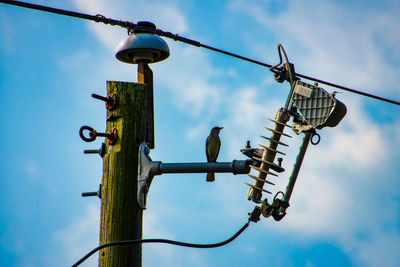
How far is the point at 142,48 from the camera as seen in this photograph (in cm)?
606

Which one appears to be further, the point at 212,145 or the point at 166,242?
the point at 212,145

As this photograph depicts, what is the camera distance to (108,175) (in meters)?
5.46

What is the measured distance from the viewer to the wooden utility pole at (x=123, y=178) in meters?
5.29

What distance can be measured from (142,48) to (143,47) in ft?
0.09

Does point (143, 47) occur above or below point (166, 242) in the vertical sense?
above

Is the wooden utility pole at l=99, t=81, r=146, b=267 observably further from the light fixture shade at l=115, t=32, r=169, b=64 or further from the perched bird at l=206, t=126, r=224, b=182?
the perched bird at l=206, t=126, r=224, b=182

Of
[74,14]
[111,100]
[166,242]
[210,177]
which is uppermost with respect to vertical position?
[210,177]

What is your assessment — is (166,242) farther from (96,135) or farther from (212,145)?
(212,145)

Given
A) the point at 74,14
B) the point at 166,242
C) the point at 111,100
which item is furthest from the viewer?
the point at 74,14

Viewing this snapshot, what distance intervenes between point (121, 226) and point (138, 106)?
105 cm

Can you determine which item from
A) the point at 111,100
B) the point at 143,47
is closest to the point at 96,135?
the point at 111,100

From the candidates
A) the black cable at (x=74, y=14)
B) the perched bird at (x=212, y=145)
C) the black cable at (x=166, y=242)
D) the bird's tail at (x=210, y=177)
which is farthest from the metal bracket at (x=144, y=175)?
the perched bird at (x=212, y=145)

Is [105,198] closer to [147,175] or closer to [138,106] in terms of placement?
[147,175]

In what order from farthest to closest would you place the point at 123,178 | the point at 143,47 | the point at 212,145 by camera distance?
1. the point at 212,145
2. the point at 143,47
3. the point at 123,178
